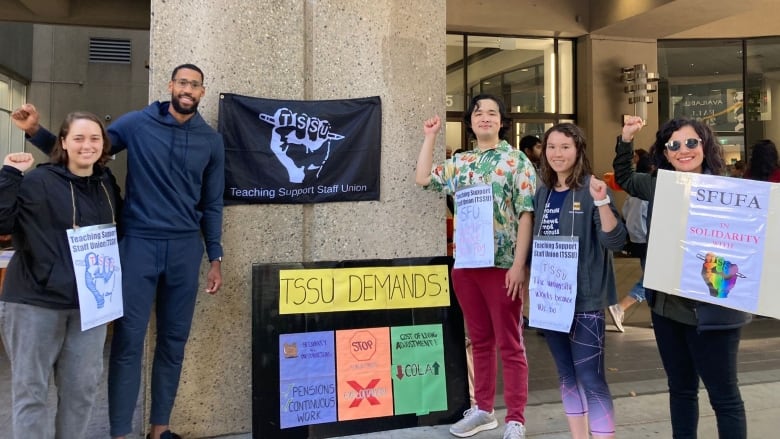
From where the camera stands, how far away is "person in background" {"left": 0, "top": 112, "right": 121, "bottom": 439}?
2.67m

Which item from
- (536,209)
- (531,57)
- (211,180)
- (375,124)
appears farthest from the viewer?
(531,57)

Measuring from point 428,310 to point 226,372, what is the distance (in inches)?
53.7

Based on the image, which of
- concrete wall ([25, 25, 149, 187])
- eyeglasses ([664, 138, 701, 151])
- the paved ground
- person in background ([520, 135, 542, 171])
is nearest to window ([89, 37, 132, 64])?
concrete wall ([25, 25, 149, 187])

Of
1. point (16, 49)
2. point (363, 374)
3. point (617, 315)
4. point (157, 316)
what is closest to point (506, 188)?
point (363, 374)

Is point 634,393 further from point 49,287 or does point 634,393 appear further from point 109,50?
point 109,50

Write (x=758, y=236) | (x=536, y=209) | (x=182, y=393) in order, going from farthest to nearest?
(x=182, y=393), (x=536, y=209), (x=758, y=236)

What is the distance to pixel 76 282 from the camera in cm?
275

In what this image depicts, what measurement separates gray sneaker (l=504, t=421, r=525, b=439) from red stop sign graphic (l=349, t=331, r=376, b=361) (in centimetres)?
94

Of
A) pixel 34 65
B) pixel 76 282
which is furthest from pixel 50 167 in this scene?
pixel 34 65

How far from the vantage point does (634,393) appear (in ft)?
15.2

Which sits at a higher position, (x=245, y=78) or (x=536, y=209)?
(x=245, y=78)

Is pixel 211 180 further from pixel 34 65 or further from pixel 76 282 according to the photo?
pixel 34 65

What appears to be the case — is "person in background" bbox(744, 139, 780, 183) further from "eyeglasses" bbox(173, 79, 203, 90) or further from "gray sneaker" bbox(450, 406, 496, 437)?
"eyeglasses" bbox(173, 79, 203, 90)

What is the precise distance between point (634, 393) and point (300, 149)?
10.4ft
